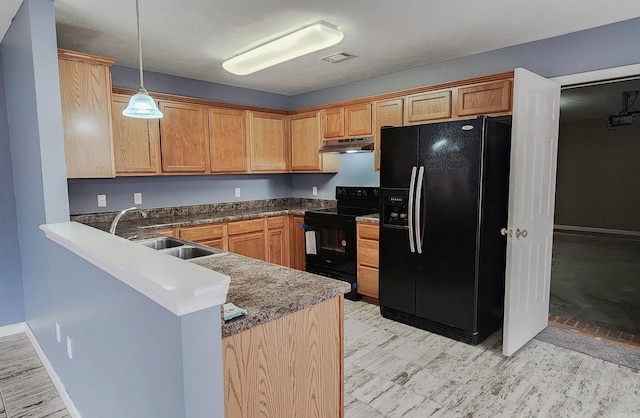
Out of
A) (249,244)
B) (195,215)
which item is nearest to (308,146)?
(249,244)

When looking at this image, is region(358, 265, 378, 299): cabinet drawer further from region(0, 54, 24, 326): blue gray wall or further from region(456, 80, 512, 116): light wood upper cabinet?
region(0, 54, 24, 326): blue gray wall

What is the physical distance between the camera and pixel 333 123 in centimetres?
429

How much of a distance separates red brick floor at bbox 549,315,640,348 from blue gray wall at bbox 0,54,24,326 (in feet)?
15.6

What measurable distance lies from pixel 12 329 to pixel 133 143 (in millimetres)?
A: 1951

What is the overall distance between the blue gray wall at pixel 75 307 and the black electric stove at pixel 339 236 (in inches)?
96.4

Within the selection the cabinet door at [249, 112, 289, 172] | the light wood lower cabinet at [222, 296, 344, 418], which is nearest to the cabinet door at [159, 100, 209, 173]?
the cabinet door at [249, 112, 289, 172]

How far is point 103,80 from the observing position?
2818 millimetres

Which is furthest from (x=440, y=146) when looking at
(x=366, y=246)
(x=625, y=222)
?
(x=625, y=222)

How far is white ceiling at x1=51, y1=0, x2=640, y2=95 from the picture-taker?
236cm

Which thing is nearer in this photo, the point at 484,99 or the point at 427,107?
the point at 484,99

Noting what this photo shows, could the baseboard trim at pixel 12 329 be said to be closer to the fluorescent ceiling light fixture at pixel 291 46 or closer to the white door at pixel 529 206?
the fluorescent ceiling light fixture at pixel 291 46

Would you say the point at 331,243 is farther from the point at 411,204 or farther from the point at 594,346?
the point at 594,346

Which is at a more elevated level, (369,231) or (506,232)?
(506,232)

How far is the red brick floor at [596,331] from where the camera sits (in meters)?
2.85
